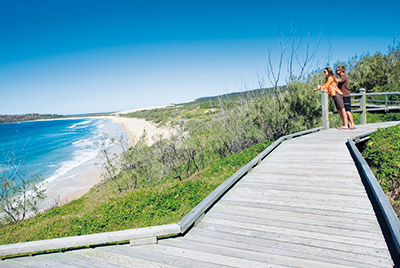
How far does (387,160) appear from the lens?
17.8 ft

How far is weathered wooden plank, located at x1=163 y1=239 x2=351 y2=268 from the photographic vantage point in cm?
257

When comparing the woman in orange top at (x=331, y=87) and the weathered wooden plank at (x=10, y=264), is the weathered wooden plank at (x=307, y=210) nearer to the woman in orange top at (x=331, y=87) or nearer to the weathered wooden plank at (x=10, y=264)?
the weathered wooden plank at (x=10, y=264)

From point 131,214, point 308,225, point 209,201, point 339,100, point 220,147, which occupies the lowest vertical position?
point 131,214

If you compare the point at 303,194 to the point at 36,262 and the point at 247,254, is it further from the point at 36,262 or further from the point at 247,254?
the point at 36,262

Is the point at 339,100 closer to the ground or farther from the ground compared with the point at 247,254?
farther from the ground

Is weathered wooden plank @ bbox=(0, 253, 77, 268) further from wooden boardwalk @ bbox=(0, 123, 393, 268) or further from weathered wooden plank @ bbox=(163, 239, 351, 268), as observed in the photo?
weathered wooden plank @ bbox=(163, 239, 351, 268)

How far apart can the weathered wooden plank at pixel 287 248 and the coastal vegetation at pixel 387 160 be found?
7.65 ft

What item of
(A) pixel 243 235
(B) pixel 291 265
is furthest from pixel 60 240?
(B) pixel 291 265

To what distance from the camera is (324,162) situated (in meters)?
5.68

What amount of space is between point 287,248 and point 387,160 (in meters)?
4.09

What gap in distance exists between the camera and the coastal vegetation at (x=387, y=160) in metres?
4.86

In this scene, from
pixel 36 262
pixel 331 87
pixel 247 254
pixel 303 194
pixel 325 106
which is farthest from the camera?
pixel 325 106

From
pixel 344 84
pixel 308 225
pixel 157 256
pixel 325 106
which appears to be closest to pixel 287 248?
pixel 308 225

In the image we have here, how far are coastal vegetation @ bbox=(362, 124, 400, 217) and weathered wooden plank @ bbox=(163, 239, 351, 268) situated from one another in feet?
8.99
